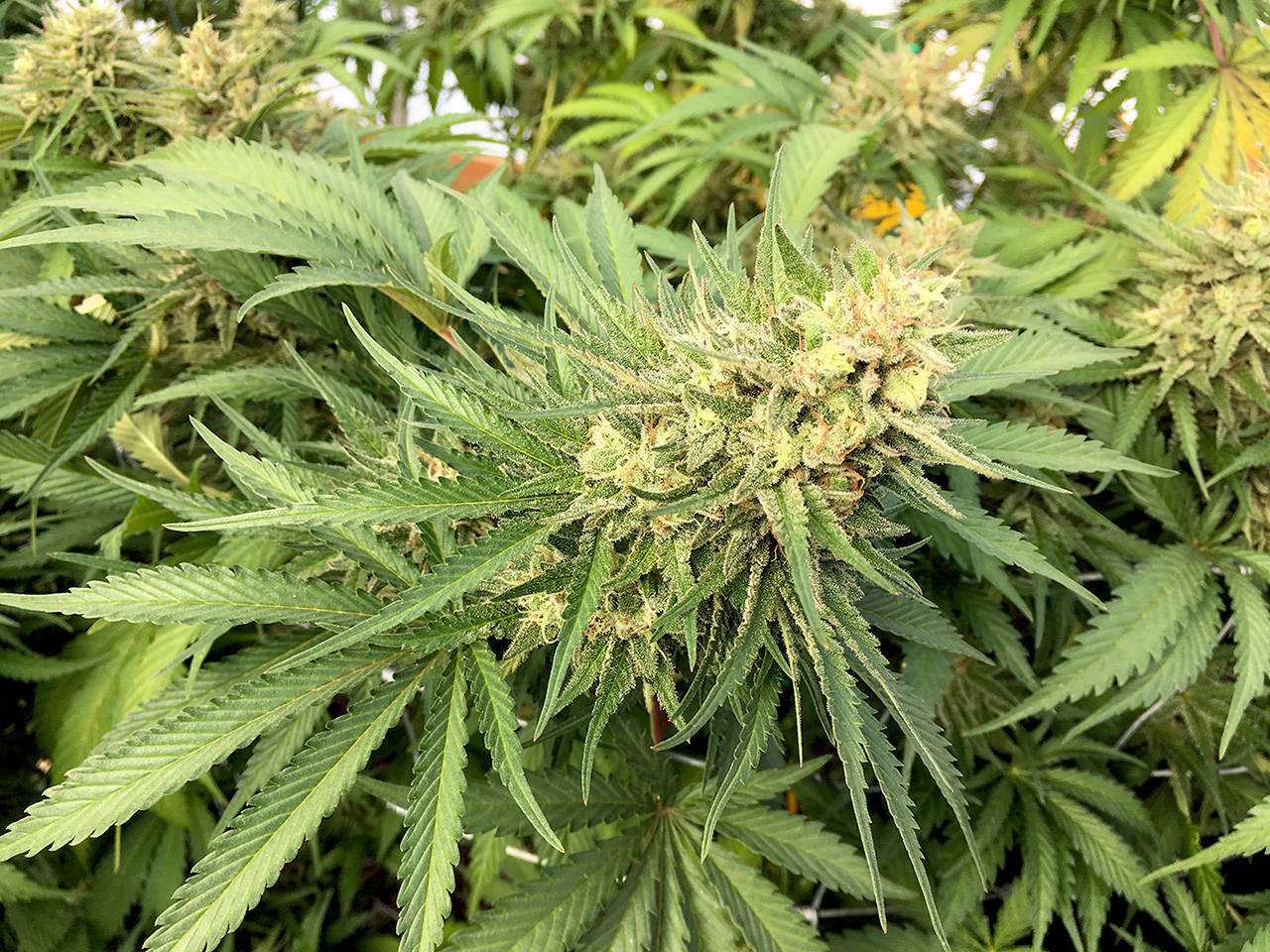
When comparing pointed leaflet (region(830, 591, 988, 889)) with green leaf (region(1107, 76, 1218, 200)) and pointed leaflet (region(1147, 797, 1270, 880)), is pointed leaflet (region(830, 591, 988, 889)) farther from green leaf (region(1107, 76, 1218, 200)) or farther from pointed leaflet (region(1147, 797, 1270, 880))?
green leaf (region(1107, 76, 1218, 200))

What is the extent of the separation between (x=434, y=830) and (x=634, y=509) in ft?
0.81

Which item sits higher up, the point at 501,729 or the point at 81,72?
the point at 81,72

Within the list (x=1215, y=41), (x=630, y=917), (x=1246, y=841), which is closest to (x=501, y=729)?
Answer: (x=630, y=917)

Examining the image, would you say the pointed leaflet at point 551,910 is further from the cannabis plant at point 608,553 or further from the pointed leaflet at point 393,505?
the pointed leaflet at point 393,505

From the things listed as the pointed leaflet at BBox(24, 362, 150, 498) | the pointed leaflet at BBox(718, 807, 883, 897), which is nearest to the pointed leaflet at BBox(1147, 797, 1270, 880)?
the pointed leaflet at BBox(718, 807, 883, 897)

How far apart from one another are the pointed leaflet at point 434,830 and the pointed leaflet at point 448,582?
0.37 feet

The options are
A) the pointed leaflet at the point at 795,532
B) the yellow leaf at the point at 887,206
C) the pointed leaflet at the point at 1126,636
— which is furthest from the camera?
the yellow leaf at the point at 887,206

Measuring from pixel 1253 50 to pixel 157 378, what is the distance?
→ 1.51m

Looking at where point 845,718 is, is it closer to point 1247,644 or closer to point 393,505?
point 393,505

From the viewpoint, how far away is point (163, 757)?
1.72 ft

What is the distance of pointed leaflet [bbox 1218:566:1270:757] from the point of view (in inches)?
28.4

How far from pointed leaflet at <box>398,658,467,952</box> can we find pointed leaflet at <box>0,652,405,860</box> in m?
0.09

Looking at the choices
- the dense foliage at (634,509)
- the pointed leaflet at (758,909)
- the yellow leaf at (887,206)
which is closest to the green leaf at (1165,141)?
the dense foliage at (634,509)

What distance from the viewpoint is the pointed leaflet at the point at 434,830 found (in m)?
0.48
